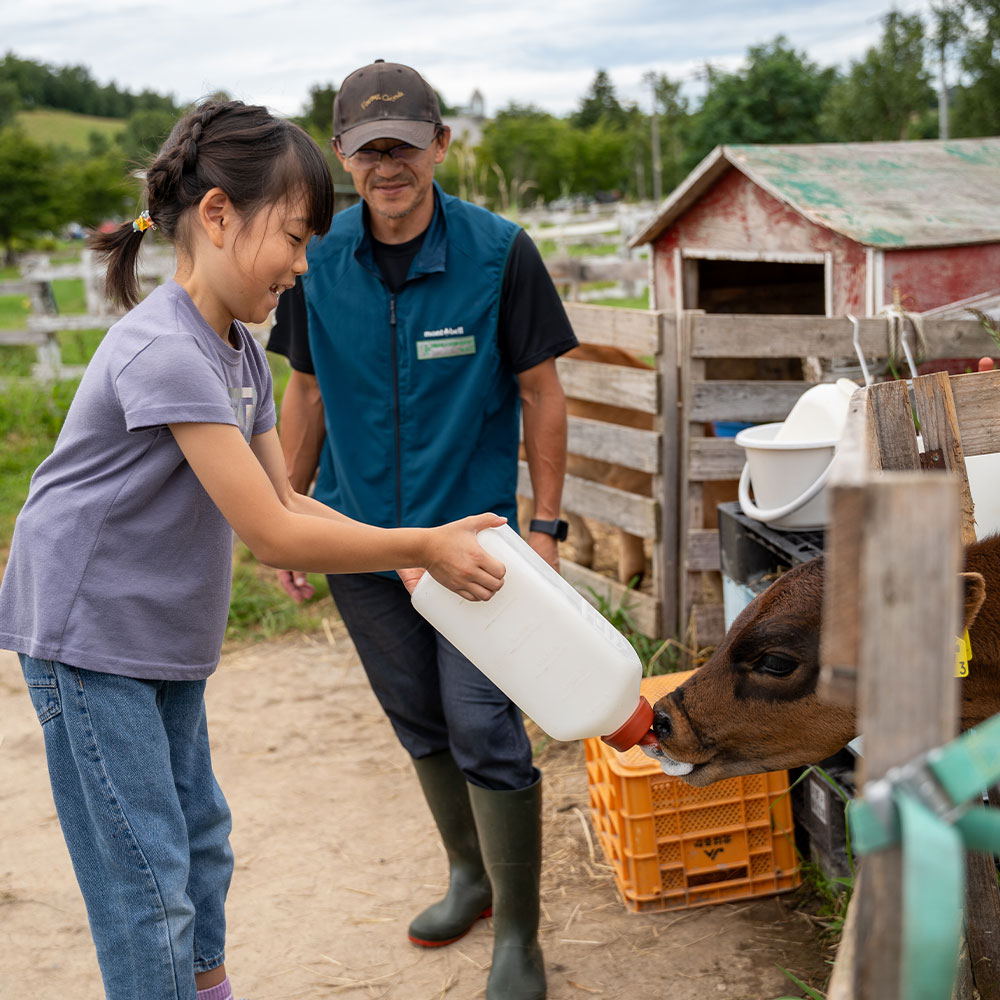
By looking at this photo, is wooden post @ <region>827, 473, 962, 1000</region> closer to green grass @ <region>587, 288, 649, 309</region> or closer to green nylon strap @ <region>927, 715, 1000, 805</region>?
green nylon strap @ <region>927, 715, 1000, 805</region>

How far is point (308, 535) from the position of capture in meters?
1.79

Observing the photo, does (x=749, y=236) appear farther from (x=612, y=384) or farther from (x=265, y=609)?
(x=265, y=609)

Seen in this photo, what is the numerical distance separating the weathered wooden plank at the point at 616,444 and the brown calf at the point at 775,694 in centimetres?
213

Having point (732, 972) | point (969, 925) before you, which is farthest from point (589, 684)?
point (732, 972)

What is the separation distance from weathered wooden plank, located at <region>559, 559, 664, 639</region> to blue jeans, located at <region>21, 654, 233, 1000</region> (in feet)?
9.06

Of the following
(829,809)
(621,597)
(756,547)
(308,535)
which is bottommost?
(829,809)

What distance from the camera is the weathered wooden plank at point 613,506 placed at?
446 cm

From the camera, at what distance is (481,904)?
317 centimetres

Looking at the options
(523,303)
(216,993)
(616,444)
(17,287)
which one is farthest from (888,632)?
(17,287)

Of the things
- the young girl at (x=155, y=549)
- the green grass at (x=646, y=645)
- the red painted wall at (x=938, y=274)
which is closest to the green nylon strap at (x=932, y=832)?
the young girl at (x=155, y=549)

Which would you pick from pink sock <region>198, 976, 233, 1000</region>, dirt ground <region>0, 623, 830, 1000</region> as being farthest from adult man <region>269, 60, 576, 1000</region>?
pink sock <region>198, 976, 233, 1000</region>

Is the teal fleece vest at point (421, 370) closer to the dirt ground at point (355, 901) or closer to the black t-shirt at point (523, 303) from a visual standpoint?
the black t-shirt at point (523, 303)

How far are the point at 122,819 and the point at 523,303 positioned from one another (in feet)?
5.27

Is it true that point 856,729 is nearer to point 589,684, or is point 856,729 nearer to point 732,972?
point 589,684
